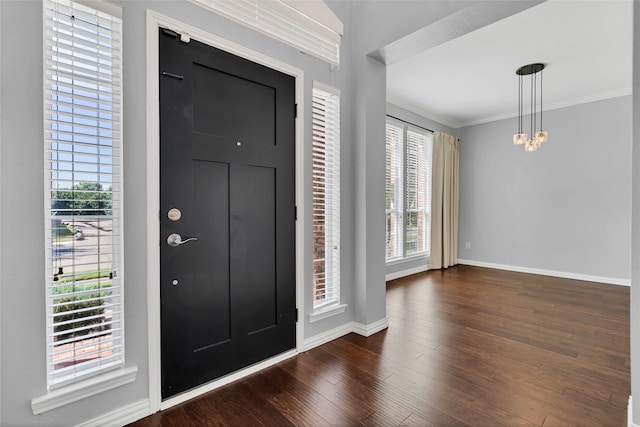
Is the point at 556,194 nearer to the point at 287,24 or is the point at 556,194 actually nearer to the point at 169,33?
the point at 287,24

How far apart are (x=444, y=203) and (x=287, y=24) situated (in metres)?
4.50

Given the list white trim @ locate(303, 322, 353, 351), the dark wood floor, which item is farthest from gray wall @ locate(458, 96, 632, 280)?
white trim @ locate(303, 322, 353, 351)

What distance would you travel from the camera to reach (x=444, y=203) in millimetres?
5711

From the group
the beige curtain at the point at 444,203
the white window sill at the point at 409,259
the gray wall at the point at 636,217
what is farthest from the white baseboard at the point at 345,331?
the beige curtain at the point at 444,203

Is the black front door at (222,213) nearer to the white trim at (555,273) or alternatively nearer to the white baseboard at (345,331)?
the white baseboard at (345,331)

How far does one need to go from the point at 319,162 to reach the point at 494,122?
15.7 feet

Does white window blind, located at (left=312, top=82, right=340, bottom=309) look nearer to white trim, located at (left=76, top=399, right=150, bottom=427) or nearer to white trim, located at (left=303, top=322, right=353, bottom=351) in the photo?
white trim, located at (left=303, top=322, right=353, bottom=351)

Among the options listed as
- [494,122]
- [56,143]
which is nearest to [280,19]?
[56,143]

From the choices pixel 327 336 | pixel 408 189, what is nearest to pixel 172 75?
pixel 327 336

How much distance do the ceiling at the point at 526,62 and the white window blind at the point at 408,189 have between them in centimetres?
51

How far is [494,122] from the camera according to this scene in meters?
5.74

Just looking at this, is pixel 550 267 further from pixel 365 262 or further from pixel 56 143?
pixel 56 143

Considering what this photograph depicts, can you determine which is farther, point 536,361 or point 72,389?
point 536,361

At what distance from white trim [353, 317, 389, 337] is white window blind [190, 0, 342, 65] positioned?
2411mm
